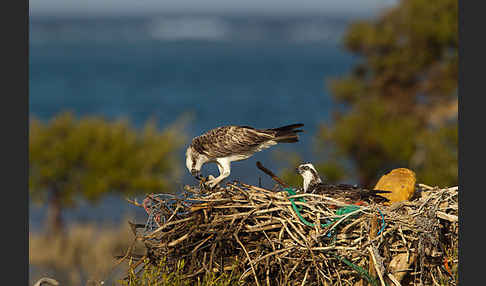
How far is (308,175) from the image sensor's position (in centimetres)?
727

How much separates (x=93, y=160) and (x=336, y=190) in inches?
556

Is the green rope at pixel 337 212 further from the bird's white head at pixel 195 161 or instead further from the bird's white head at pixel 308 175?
the bird's white head at pixel 195 161

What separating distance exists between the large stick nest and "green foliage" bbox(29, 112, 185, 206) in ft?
43.0

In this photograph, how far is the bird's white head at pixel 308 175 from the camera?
23.7 ft

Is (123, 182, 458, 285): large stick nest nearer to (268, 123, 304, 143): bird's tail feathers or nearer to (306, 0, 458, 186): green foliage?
(268, 123, 304, 143): bird's tail feathers

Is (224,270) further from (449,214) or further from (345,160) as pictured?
(345,160)

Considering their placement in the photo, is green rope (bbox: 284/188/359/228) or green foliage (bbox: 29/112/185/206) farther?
green foliage (bbox: 29/112/185/206)

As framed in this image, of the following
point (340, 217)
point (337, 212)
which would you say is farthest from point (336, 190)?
point (340, 217)

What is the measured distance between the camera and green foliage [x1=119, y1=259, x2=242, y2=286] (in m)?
6.34

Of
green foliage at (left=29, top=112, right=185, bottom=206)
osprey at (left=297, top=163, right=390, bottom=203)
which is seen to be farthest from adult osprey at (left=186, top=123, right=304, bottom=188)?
green foliage at (left=29, top=112, right=185, bottom=206)

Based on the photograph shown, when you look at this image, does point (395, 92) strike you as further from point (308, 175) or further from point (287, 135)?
point (308, 175)

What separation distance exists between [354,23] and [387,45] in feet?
5.56

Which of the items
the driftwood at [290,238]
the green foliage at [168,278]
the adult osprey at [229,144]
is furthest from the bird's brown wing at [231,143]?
the green foliage at [168,278]

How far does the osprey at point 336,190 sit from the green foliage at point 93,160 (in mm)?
12650
